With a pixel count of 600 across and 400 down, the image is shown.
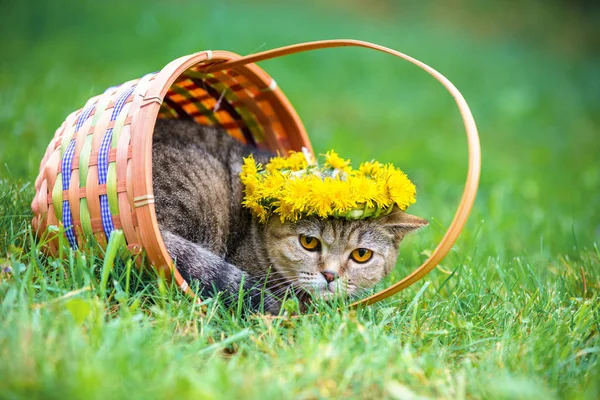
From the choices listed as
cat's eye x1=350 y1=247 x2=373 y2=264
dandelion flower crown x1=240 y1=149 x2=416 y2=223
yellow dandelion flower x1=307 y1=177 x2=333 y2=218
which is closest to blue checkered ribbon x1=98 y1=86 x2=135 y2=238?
dandelion flower crown x1=240 y1=149 x2=416 y2=223

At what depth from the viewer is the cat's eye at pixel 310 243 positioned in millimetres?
2164

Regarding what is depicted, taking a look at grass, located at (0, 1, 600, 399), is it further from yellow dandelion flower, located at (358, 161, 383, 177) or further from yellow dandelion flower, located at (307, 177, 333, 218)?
yellow dandelion flower, located at (358, 161, 383, 177)

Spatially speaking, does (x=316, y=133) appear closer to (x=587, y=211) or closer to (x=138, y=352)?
(x=587, y=211)

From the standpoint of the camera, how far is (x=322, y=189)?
1.93 m

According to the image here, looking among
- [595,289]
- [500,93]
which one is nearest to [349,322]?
[595,289]

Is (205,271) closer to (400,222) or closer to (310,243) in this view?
(310,243)

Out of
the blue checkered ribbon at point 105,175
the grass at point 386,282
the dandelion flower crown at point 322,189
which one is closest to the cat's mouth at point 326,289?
the grass at point 386,282

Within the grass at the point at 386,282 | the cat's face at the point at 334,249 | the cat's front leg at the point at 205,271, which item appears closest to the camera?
the grass at the point at 386,282

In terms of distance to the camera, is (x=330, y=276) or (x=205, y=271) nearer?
(x=205, y=271)

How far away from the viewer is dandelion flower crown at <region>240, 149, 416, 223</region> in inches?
76.5

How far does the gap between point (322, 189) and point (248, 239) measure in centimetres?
52

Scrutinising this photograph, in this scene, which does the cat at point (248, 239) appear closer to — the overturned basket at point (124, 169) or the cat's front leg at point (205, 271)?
the cat's front leg at point (205, 271)

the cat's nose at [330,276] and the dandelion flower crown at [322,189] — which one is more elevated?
the dandelion flower crown at [322,189]

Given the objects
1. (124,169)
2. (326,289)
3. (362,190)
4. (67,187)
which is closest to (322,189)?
(362,190)
